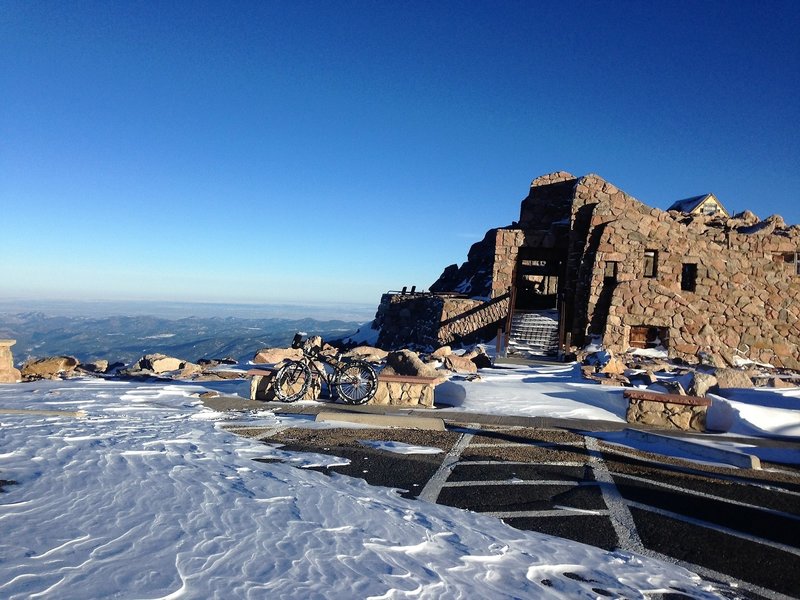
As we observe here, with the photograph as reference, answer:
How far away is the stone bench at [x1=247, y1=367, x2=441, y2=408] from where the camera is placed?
35.3 feet

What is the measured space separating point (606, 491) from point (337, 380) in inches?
234

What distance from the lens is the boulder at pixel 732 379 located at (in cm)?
1129

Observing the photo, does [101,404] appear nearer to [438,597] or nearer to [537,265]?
[438,597]

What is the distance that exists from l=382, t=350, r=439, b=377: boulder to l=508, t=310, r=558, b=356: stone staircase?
562 centimetres

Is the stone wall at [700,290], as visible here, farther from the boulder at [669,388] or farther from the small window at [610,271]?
the boulder at [669,388]

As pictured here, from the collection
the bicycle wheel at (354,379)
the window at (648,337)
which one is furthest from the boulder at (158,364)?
the window at (648,337)

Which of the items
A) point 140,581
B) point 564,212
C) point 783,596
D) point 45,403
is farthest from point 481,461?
point 564,212

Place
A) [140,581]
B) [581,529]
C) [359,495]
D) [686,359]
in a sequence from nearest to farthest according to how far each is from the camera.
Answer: [140,581], [581,529], [359,495], [686,359]

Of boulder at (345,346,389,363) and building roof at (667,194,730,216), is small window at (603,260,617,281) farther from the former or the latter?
building roof at (667,194,730,216)

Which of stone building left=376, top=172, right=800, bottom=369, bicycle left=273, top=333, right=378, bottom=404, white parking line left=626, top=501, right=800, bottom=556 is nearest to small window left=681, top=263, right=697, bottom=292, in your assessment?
stone building left=376, top=172, right=800, bottom=369

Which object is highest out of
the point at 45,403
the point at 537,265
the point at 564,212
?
the point at 564,212

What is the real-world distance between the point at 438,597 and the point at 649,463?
460cm

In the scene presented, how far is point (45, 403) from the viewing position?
1019cm

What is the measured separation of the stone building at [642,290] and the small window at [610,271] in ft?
0.10
